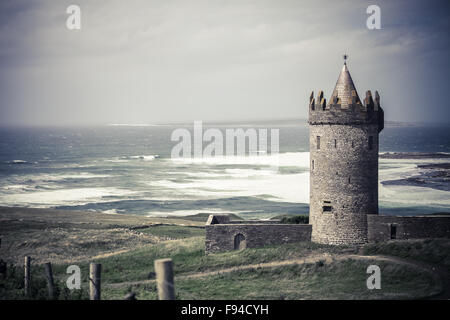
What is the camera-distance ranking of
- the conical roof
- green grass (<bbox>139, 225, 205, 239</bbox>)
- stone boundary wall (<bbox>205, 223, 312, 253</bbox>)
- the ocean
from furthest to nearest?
the ocean, green grass (<bbox>139, 225, 205, 239</bbox>), stone boundary wall (<bbox>205, 223, 312, 253</bbox>), the conical roof

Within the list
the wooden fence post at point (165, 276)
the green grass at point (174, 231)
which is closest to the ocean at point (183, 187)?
the green grass at point (174, 231)

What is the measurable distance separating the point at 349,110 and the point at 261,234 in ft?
30.6

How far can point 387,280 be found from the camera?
28.4m

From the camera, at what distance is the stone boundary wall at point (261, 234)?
34656mm

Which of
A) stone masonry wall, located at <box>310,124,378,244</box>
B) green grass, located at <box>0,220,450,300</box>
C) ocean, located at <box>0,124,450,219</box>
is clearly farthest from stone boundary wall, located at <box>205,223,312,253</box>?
ocean, located at <box>0,124,450,219</box>

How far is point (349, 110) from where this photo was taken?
33.1m

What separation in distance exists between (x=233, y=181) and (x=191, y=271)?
73.0 metres

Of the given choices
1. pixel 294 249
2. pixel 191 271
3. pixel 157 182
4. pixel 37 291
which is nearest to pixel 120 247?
pixel 191 271

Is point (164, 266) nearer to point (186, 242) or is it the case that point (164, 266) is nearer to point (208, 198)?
point (186, 242)

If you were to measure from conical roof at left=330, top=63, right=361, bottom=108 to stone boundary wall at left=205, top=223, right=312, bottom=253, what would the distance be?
315 inches

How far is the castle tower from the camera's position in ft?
109

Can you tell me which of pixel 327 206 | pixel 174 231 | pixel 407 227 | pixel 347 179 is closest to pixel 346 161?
pixel 347 179

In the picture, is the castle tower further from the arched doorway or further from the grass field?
the arched doorway

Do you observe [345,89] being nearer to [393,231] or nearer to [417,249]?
[393,231]
